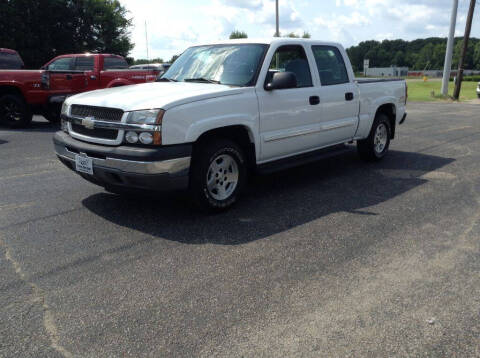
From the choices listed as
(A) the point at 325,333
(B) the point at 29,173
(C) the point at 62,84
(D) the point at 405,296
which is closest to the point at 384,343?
(A) the point at 325,333

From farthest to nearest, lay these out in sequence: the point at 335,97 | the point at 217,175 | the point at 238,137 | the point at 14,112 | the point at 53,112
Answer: the point at 53,112, the point at 14,112, the point at 335,97, the point at 238,137, the point at 217,175

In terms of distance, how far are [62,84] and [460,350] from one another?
1197cm

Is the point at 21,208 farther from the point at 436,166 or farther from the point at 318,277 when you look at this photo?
the point at 436,166

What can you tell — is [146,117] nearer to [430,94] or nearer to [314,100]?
[314,100]

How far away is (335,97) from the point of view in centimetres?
616

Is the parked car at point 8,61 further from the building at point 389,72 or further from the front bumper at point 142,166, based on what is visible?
the building at point 389,72

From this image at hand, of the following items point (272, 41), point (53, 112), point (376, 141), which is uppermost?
point (272, 41)

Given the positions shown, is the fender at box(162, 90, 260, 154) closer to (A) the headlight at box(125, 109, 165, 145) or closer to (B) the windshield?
(A) the headlight at box(125, 109, 165, 145)

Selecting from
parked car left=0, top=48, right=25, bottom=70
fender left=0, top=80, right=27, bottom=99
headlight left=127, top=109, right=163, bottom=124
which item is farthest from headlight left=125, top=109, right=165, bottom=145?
parked car left=0, top=48, right=25, bottom=70

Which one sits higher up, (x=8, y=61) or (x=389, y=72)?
(x=8, y=61)

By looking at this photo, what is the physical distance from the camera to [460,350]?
256 cm

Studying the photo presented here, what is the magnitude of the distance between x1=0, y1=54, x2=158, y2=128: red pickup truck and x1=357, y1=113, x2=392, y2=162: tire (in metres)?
7.54

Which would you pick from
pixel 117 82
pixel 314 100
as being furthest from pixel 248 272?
pixel 117 82

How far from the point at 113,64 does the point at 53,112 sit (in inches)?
87.3
